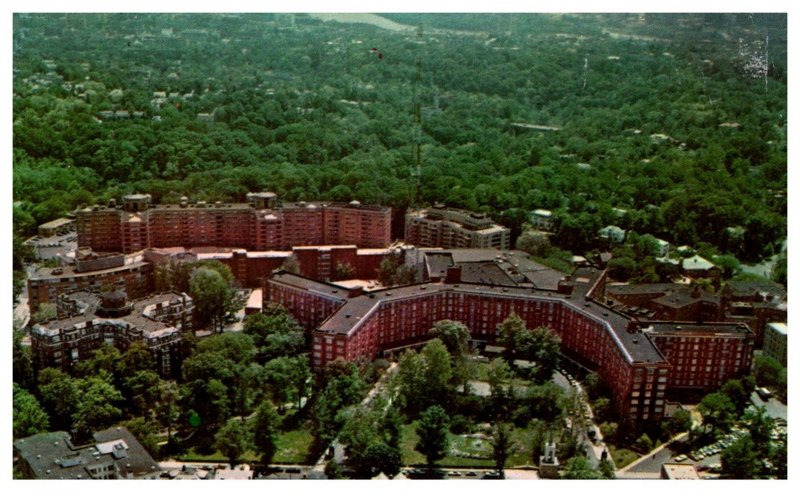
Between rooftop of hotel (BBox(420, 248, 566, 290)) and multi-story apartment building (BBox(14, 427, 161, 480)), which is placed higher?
rooftop of hotel (BBox(420, 248, 566, 290))

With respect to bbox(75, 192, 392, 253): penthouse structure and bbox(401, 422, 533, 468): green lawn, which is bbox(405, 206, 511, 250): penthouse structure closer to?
bbox(75, 192, 392, 253): penthouse structure

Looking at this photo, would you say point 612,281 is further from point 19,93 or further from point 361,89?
point 19,93

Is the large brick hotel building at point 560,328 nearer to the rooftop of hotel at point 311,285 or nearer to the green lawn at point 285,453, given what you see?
the rooftop of hotel at point 311,285

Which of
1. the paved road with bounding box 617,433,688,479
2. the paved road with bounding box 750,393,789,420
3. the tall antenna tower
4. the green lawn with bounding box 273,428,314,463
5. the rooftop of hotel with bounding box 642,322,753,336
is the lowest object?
the paved road with bounding box 617,433,688,479

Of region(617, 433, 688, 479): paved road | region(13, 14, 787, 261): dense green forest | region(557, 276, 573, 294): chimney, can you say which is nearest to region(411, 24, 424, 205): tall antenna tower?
region(13, 14, 787, 261): dense green forest

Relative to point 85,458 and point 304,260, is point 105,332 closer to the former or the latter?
Answer: point 85,458

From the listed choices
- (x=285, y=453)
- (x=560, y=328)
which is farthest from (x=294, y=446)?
(x=560, y=328)
